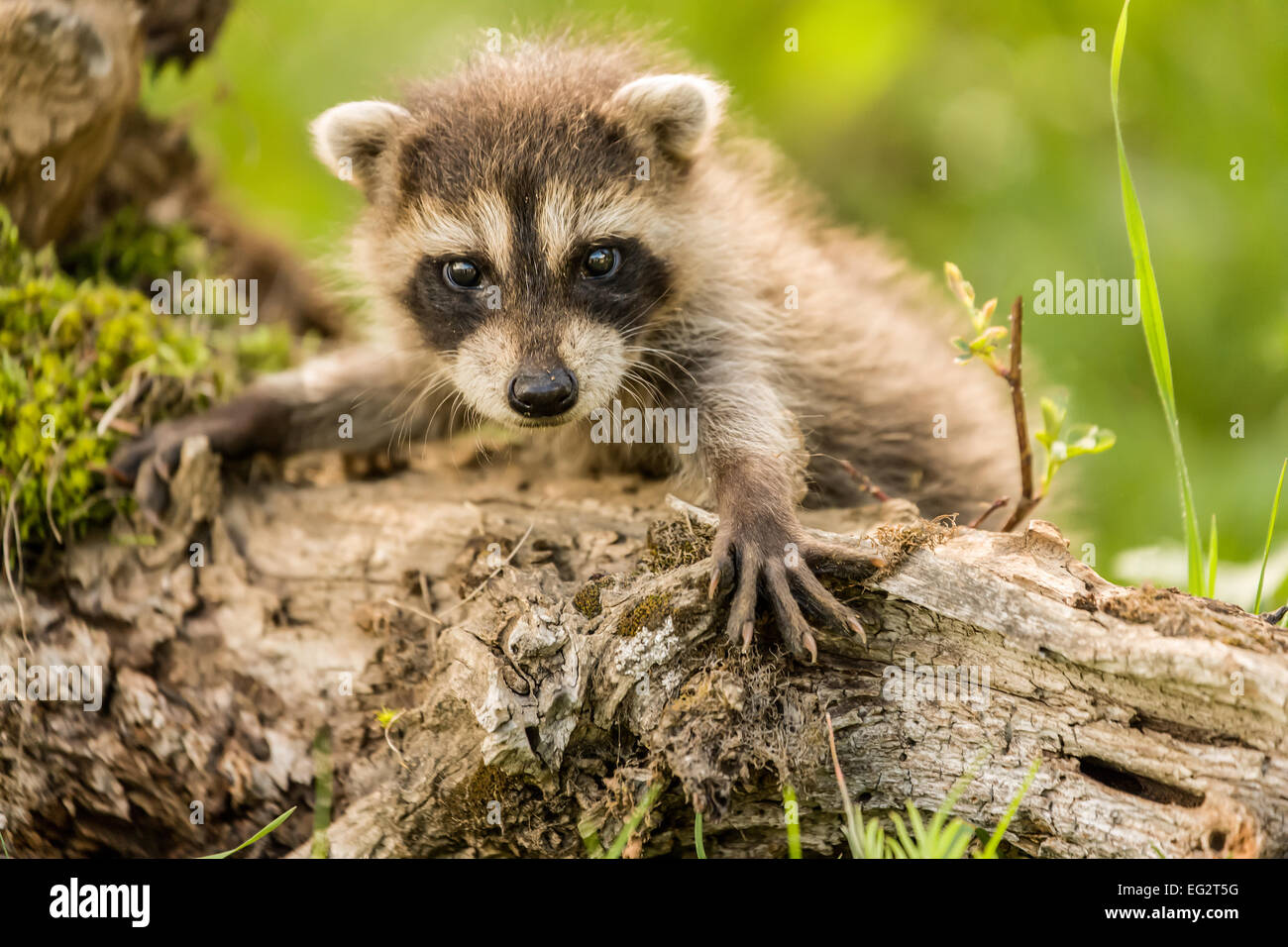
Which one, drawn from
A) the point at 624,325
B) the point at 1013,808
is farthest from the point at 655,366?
the point at 1013,808

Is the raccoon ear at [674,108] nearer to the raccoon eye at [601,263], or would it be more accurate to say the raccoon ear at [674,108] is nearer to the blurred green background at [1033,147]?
the raccoon eye at [601,263]

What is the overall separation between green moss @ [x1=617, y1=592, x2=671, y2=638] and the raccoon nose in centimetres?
104

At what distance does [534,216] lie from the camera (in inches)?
186

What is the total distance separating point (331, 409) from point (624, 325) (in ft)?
6.04

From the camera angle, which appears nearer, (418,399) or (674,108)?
(674,108)

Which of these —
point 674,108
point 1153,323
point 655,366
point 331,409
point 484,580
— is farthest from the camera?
point 331,409

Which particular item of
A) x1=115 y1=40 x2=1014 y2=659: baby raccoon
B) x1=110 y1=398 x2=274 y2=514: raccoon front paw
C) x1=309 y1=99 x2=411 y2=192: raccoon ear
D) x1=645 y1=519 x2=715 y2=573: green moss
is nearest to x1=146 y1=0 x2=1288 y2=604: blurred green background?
x1=309 y1=99 x2=411 y2=192: raccoon ear

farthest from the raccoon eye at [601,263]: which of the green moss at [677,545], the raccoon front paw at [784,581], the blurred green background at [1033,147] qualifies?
the blurred green background at [1033,147]

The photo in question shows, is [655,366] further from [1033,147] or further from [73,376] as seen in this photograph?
[1033,147]

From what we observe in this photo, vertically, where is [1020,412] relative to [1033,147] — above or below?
below

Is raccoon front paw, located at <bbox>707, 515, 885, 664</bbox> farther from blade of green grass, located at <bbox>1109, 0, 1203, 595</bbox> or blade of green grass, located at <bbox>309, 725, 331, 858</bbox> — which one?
blade of green grass, located at <bbox>309, 725, 331, 858</bbox>

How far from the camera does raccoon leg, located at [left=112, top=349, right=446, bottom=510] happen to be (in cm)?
561

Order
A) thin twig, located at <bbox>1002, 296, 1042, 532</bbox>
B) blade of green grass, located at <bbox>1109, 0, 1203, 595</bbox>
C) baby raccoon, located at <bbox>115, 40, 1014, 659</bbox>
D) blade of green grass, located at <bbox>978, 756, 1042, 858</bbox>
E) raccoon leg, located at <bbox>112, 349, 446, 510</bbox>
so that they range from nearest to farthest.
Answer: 1. blade of green grass, located at <bbox>978, 756, 1042, 858</bbox>
2. blade of green grass, located at <bbox>1109, 0, 1203, 595</bbox>
3. thin twig, located at <bbox>1002, 296, 1042, 532</bbox>
4. baby raccoon, located at <bbox>115, 40, 1014, 659</bbox>
5. raccoon leg, located at <bbox>112, 349, 446, 510</bbox>
